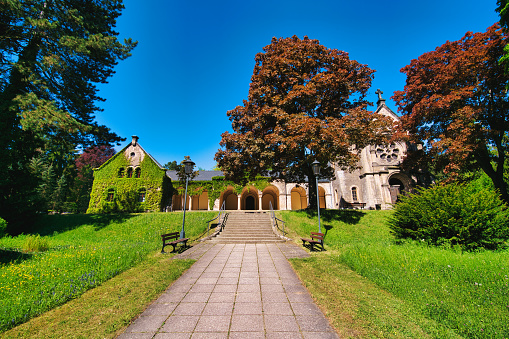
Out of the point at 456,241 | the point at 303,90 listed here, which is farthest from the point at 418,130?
the point at 456,241

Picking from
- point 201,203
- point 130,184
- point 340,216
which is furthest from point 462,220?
point 201,203

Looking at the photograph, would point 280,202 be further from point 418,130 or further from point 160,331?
point 160,331

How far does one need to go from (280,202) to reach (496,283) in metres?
22.4

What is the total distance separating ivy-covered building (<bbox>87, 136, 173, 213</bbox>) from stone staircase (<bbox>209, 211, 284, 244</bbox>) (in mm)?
12201

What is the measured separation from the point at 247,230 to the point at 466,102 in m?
18.9

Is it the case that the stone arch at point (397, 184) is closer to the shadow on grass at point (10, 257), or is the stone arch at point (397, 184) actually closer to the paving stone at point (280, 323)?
the paving stone at point (280, 323)

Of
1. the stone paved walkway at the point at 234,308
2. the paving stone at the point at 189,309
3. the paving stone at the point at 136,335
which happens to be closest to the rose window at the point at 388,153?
the stone paved walkway at the point at 234,308

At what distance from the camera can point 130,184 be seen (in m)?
23.2

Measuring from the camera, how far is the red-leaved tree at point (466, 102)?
43.9 ft

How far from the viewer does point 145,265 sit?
257 inches

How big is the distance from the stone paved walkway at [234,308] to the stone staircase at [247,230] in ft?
17.0

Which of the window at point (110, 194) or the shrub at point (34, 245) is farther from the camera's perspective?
the window at point (110, 194)

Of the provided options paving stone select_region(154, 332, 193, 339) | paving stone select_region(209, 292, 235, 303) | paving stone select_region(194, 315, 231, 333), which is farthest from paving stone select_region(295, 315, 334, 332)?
paving stone select_region(154, 332, 193, 339)

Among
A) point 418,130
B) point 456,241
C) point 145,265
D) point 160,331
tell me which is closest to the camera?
point 160,331
